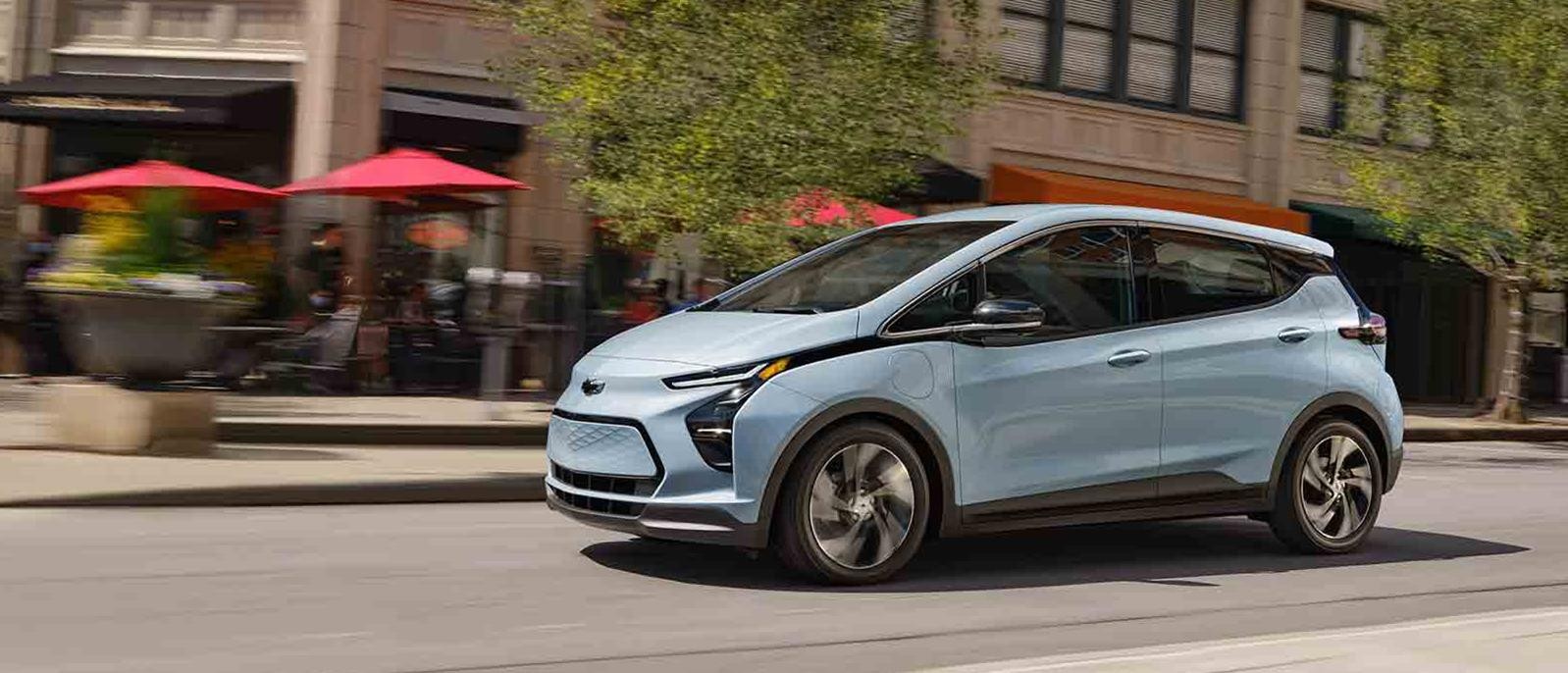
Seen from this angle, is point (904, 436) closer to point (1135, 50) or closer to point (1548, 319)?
point (1135, 50)

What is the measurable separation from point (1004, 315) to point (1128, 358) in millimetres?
836

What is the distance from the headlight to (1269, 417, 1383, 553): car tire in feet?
9.95

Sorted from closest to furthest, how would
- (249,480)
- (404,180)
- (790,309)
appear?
(790,309)
(249,480)
(404,180)

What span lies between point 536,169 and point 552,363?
2.95m

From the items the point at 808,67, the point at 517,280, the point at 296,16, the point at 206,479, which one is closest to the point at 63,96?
the point at 296,16

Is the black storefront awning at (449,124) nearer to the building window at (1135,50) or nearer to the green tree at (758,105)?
the green tree at (758,105)

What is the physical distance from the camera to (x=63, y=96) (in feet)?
65.6

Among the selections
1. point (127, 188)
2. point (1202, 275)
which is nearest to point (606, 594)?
point (1202, 275)

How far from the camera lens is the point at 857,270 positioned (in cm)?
797

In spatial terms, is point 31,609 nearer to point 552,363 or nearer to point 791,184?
point 791,184

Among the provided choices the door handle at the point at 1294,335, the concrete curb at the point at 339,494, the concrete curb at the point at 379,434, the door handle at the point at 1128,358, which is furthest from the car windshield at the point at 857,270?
the concrete curb at the point at 379,434

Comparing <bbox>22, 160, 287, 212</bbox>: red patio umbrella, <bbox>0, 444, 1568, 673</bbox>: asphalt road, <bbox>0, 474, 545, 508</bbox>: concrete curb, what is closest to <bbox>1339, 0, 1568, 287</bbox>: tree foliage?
<bbox>0, 444, 1568, 673</bbox>: asphalt road

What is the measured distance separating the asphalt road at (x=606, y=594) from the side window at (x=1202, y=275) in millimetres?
1248

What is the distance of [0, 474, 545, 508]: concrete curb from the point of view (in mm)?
9398
